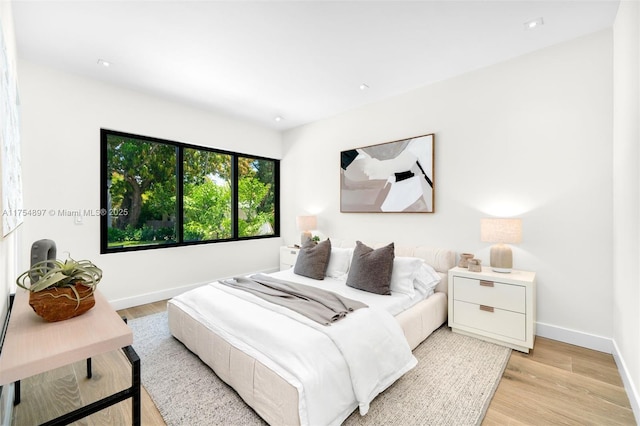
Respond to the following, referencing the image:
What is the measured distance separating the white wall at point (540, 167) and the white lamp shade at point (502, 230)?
0.34m

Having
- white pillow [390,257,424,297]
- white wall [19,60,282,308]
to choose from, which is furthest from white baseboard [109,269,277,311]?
white pillow [390,257,424,297]

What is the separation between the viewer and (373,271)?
2830 millimetres

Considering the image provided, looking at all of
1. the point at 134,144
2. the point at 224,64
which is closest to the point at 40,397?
the point at 134,144

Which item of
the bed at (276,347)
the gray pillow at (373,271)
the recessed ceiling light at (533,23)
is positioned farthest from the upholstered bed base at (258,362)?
the recessed ceiling light at (533,23)

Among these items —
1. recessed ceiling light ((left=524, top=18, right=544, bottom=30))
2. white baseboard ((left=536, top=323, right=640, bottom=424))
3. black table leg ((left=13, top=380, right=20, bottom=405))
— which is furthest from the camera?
recessed ceiling light ((left=524, top=18, right=544, bottom=30))

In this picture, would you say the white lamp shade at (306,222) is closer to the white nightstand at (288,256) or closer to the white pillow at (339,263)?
the white nightstand at (288,256)

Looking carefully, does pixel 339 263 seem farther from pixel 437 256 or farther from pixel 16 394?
pixel 16 394

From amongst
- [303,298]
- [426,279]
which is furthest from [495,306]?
[303,298]

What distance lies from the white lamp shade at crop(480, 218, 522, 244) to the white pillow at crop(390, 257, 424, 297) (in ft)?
2.26

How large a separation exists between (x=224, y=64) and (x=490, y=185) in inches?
121

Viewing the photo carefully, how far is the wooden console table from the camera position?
94 cm

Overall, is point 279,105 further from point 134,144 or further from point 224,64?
point 134,144

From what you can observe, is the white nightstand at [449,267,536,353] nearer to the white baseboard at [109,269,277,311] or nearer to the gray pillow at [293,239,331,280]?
the gray pillow at [293,239,331,280]

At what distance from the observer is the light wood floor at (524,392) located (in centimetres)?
174
